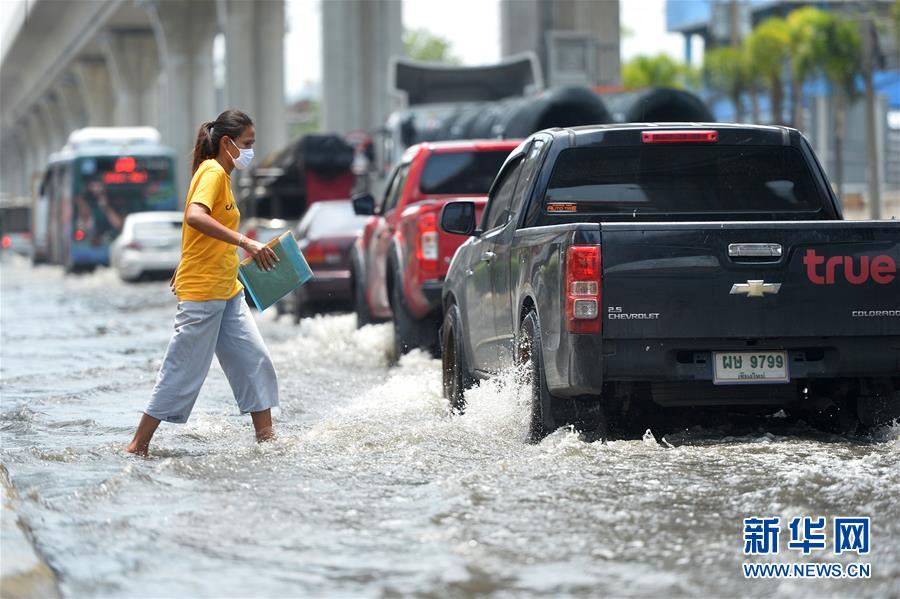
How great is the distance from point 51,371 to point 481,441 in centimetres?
744

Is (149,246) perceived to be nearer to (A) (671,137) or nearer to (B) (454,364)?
(B) (454,364)

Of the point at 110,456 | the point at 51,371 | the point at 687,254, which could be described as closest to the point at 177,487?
the point at 110,456

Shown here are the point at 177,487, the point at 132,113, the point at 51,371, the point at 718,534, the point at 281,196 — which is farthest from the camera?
the point at 132,113

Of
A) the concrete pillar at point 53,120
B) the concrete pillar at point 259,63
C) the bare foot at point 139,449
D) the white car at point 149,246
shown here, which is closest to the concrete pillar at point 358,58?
the concrete pillar at point 259,63

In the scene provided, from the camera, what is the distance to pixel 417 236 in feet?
46.0

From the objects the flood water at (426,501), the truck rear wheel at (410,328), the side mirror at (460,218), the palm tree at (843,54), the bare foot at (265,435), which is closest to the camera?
the flood water at (426,501)

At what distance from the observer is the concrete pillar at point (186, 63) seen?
70.1 m

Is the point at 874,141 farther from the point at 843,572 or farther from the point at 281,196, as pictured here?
the point at 843,572

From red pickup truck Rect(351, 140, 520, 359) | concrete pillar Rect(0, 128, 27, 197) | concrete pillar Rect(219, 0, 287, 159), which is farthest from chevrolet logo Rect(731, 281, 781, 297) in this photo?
concrete pillar Rect(0, 128, 27, 197)

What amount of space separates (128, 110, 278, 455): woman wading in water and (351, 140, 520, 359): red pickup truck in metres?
4.26

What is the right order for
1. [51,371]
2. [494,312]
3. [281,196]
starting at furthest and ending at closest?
[281,196]
[51,371]
[494,312]

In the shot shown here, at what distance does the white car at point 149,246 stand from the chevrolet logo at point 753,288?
95.0 ft

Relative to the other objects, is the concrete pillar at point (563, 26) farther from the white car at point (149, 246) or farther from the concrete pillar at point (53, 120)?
the concrete pillar at point (53, 120)

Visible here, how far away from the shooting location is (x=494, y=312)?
9.91 m
